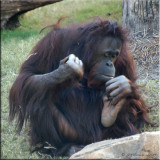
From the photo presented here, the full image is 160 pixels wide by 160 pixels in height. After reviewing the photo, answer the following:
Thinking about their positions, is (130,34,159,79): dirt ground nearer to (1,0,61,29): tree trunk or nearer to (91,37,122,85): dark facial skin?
(91,37,122,85): dark facial skin

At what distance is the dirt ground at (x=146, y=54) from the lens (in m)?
4.75

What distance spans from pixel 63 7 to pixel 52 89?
238 inches

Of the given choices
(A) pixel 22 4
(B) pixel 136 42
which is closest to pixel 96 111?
(B) pixel 136 42

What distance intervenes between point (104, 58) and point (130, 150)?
1.25 m

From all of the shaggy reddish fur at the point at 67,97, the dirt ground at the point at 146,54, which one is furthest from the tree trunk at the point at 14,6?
the shaggy reddish fur at the point at 67,97

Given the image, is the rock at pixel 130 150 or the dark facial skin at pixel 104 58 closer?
the rock at pixel 130 150

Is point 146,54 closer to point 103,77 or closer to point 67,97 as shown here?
point 103,77

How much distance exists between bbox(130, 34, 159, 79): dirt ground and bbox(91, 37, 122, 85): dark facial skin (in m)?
1.46

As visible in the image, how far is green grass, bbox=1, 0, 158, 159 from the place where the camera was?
3.54 metres

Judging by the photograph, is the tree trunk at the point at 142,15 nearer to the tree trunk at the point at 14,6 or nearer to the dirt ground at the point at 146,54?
the dirt ground at the point at 146,54

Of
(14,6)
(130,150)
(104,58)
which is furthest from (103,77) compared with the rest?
(14,6)

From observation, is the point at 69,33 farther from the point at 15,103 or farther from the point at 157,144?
the point at 157,144

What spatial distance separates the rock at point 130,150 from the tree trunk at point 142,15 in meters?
3.18

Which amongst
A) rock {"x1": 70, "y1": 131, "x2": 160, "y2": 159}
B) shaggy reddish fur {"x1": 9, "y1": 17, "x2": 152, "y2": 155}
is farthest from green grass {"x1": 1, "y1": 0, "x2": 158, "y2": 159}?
rock {"x1": 70, "y1": 131, "x2": 160, "y2": 159}
